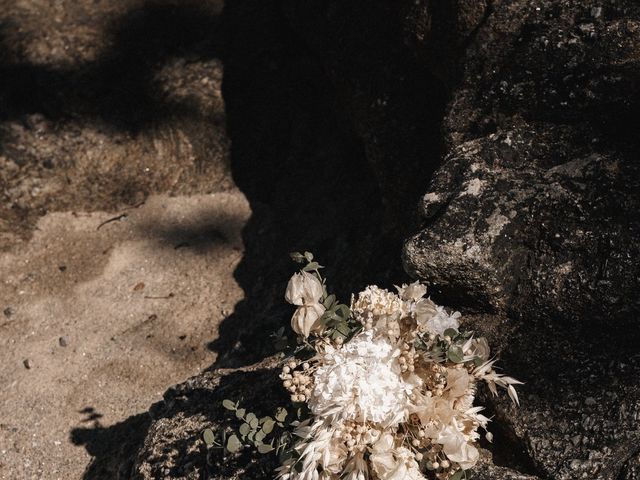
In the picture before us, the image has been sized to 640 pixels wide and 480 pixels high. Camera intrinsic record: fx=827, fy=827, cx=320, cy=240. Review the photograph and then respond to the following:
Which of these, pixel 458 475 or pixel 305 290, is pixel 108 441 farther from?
pixel 458 475

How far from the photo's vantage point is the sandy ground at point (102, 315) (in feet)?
11.7

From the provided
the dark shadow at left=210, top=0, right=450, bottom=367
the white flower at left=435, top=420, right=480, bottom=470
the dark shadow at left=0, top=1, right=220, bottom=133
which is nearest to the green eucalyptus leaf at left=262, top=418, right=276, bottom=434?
the white flower at left=435, top=420, right=480, bottom=470

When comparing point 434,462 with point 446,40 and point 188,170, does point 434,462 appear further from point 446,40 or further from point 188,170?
point 188,170

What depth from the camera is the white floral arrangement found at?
6.39 ft

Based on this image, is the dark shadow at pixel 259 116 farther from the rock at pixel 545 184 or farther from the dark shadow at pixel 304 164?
the rock at pixel 545 184

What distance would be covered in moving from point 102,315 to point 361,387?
7.95 feet

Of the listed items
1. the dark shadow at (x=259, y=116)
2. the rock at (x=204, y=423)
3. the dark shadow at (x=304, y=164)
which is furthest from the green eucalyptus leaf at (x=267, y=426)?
the dark shadow at (x=259, y=116)

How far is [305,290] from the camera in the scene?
2.14m

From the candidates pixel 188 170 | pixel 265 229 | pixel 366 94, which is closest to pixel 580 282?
pixel 366 94

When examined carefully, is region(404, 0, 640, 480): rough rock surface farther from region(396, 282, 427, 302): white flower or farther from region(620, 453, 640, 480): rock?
region(396, 282, 427, 302): white flower

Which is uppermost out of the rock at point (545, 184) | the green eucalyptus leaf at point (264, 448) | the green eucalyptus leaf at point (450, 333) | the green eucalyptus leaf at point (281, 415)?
the rock at point (545, 184)

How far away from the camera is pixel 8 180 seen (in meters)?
4.48

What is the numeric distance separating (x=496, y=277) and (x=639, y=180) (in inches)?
19.1

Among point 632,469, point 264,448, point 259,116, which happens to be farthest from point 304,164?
point 632,469
